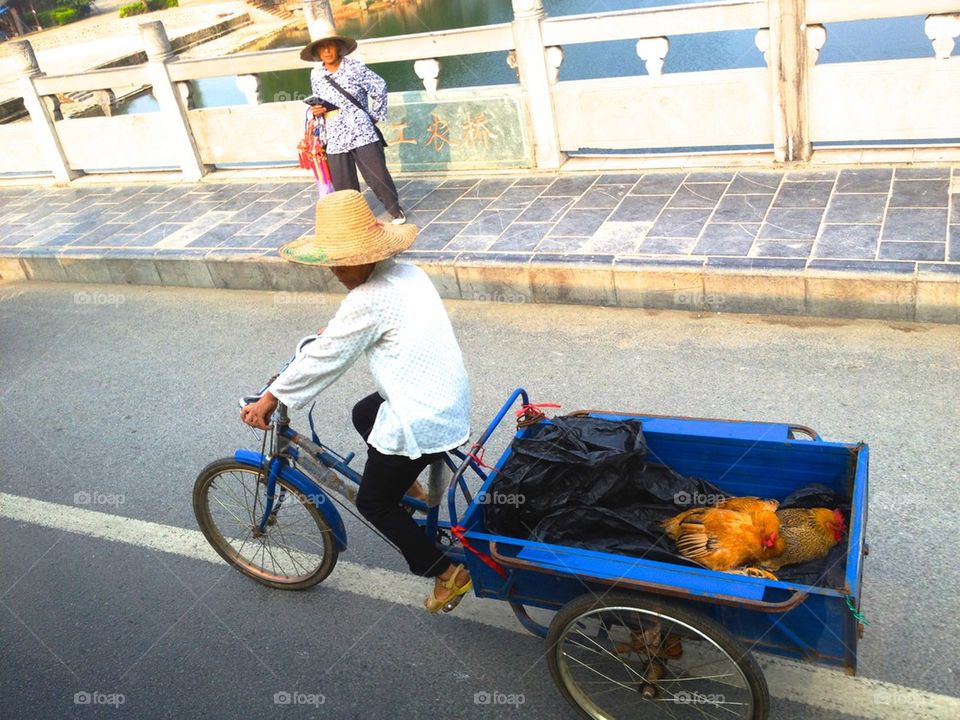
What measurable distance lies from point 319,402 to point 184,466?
92 centimetres

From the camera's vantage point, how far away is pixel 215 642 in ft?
12.8

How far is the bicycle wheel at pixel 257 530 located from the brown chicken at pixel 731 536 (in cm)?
149

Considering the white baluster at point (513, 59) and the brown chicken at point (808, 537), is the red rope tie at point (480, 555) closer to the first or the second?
the brown chicken at point (808, 537)

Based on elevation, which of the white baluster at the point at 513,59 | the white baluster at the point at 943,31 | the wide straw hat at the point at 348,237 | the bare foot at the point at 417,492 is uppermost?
the wide straw hat at the point at 348,237

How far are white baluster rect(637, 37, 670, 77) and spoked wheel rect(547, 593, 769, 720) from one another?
5.32m

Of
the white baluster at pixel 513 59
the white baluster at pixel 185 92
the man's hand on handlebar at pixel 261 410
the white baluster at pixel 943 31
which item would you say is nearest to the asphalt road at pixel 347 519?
the man's hand on handlebar at pixel 261 410

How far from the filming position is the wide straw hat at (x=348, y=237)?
10.6ft

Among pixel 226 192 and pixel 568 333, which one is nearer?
pixel 568 333

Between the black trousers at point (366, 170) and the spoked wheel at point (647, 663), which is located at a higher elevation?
the black trousers at point (366, 170)

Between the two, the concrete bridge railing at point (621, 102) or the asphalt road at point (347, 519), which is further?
the concrete bridge railing at point (621, 102)

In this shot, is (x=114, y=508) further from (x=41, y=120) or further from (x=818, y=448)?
(x=41, y=120)

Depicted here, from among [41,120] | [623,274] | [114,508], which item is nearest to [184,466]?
[114,508]

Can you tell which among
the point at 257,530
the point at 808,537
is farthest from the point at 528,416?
the point at 257,530

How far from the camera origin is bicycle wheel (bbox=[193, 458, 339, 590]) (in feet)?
12.9
